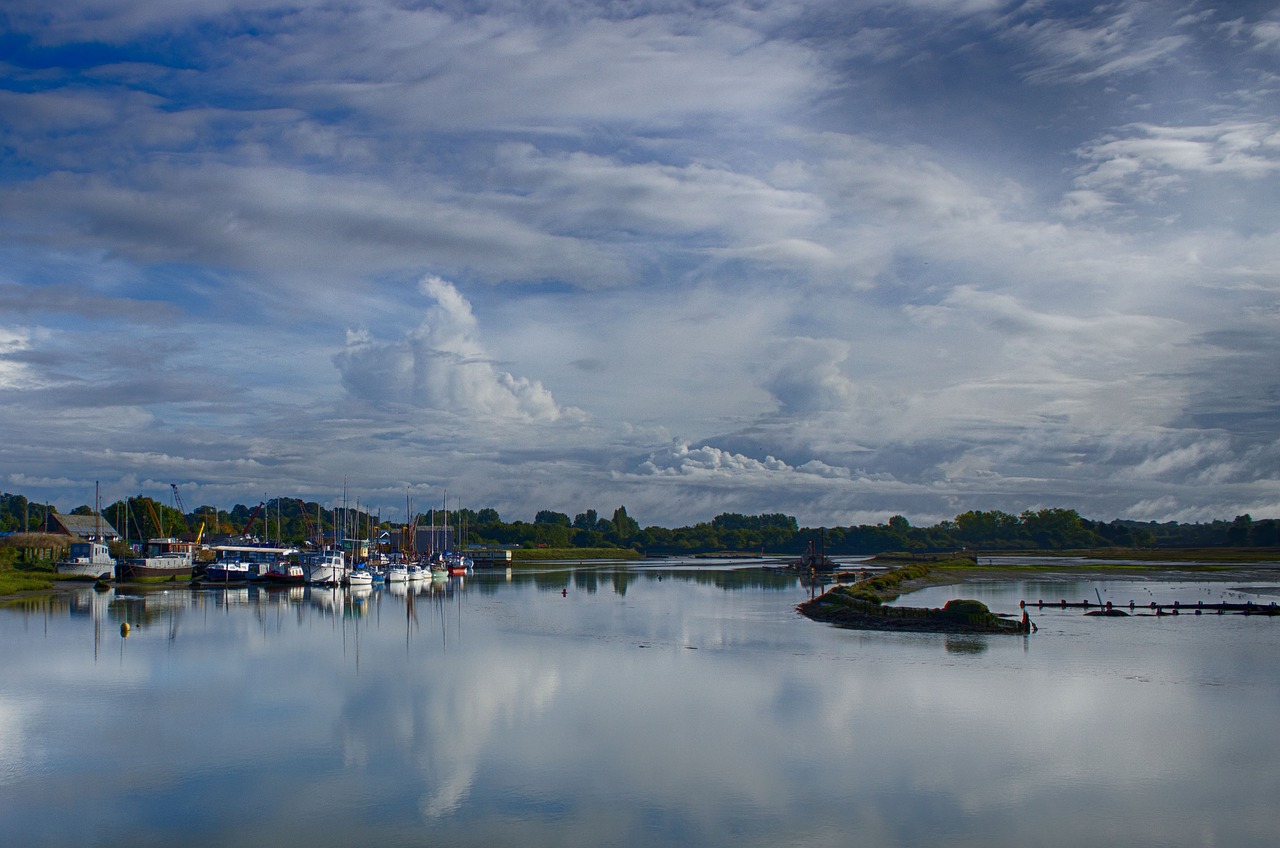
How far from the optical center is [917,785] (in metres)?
24.3

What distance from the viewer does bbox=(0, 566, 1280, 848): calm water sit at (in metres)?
21.3

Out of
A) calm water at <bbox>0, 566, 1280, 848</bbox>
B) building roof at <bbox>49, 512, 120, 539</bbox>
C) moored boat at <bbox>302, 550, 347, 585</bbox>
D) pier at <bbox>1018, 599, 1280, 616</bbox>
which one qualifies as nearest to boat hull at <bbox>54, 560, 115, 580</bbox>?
moored boat at <bbox>302, 550, 347, 585</bbox>

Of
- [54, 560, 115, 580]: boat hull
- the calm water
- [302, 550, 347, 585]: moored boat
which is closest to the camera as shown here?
the calm water

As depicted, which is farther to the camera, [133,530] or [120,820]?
[133,530]

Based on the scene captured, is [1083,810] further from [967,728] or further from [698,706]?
[698,706]

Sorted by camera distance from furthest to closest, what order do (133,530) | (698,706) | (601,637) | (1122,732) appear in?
(133,530)
(601,637)
(698,706)
(1122,732)

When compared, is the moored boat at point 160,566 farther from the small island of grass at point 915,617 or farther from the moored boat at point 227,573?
the small island of grass at point 915,617

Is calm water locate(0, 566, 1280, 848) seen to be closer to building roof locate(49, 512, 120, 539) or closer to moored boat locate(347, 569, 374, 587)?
moored boat locate(347, 569, 374, 587)

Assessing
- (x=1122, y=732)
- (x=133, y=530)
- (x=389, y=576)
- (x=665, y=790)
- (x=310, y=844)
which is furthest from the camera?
(x=133, y=530)

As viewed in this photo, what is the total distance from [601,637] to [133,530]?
124 m

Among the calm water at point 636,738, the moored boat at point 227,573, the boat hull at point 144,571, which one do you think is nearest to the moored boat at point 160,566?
the boat hull at point 144,571

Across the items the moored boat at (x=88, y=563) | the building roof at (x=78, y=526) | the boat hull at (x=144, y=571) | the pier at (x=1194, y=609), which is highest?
the building roof at (x=78, y=526)

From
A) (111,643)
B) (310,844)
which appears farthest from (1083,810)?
(111,643)

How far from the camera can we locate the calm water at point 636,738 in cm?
2134
